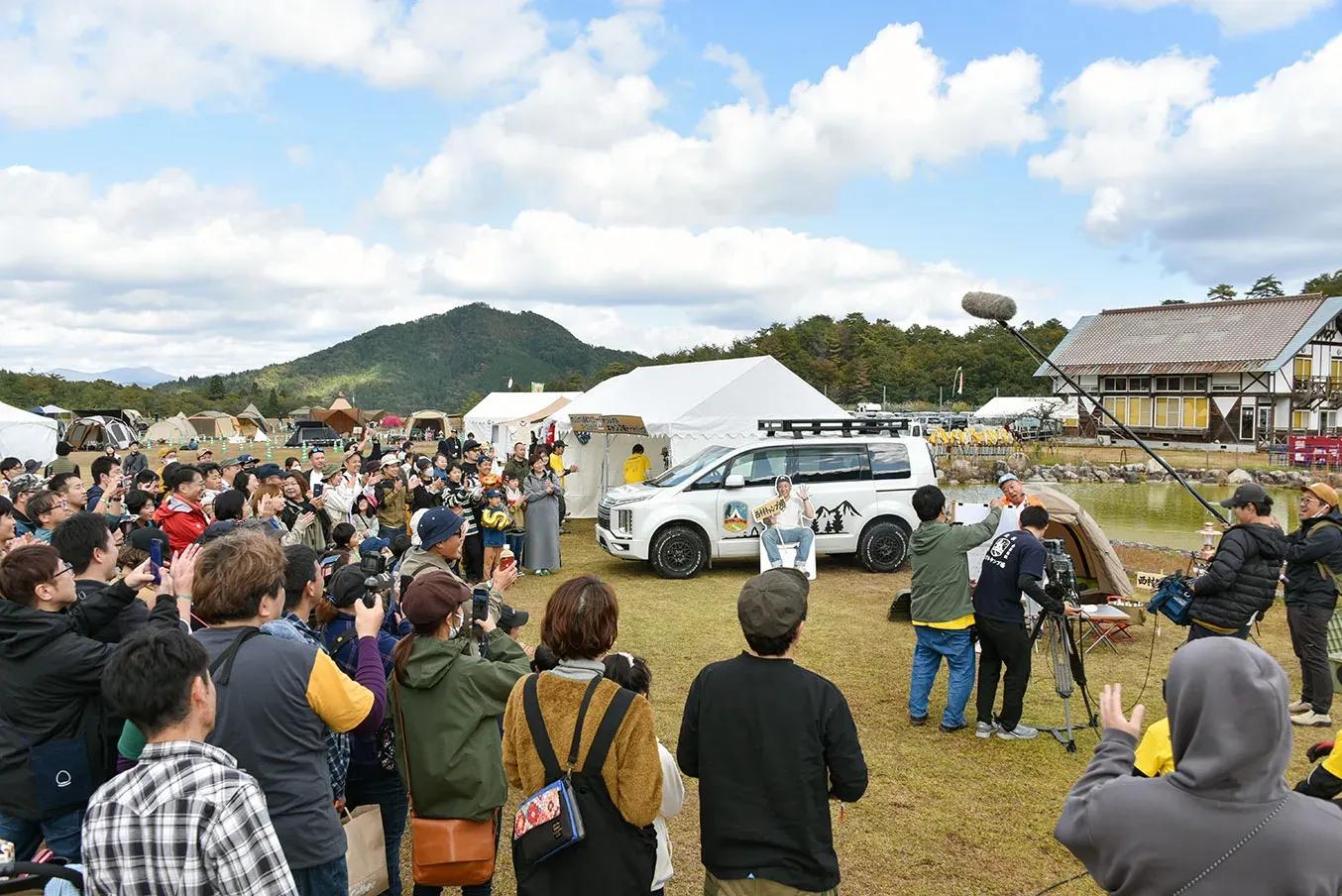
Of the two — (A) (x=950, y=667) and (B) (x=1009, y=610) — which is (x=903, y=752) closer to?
(A) (x=950, y=667)

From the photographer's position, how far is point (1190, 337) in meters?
43.3

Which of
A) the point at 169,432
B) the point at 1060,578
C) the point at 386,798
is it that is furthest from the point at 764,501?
the point at 169,432

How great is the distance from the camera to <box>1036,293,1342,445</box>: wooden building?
3950 cm

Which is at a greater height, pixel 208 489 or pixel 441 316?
pixel 441 316

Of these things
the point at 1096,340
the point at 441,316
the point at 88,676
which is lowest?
the point at 88,676

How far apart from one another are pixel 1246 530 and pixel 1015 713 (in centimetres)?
189

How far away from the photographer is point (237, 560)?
8.56 ft

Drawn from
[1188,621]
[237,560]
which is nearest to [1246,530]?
[1188,621]

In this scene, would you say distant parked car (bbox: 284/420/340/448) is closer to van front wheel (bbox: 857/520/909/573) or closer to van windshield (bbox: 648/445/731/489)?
van windshield (bbox: 648/445/731/489)

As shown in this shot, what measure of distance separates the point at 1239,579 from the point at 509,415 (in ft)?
73.4

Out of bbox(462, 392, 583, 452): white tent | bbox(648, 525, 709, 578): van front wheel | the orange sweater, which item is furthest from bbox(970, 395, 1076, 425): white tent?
the orange sweater

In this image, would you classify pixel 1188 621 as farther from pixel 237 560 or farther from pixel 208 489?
pixel 208 489

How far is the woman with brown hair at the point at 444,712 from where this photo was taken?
2885 millimetres

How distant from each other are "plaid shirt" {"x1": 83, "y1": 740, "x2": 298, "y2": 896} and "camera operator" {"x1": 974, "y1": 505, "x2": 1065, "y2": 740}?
4684 mm
